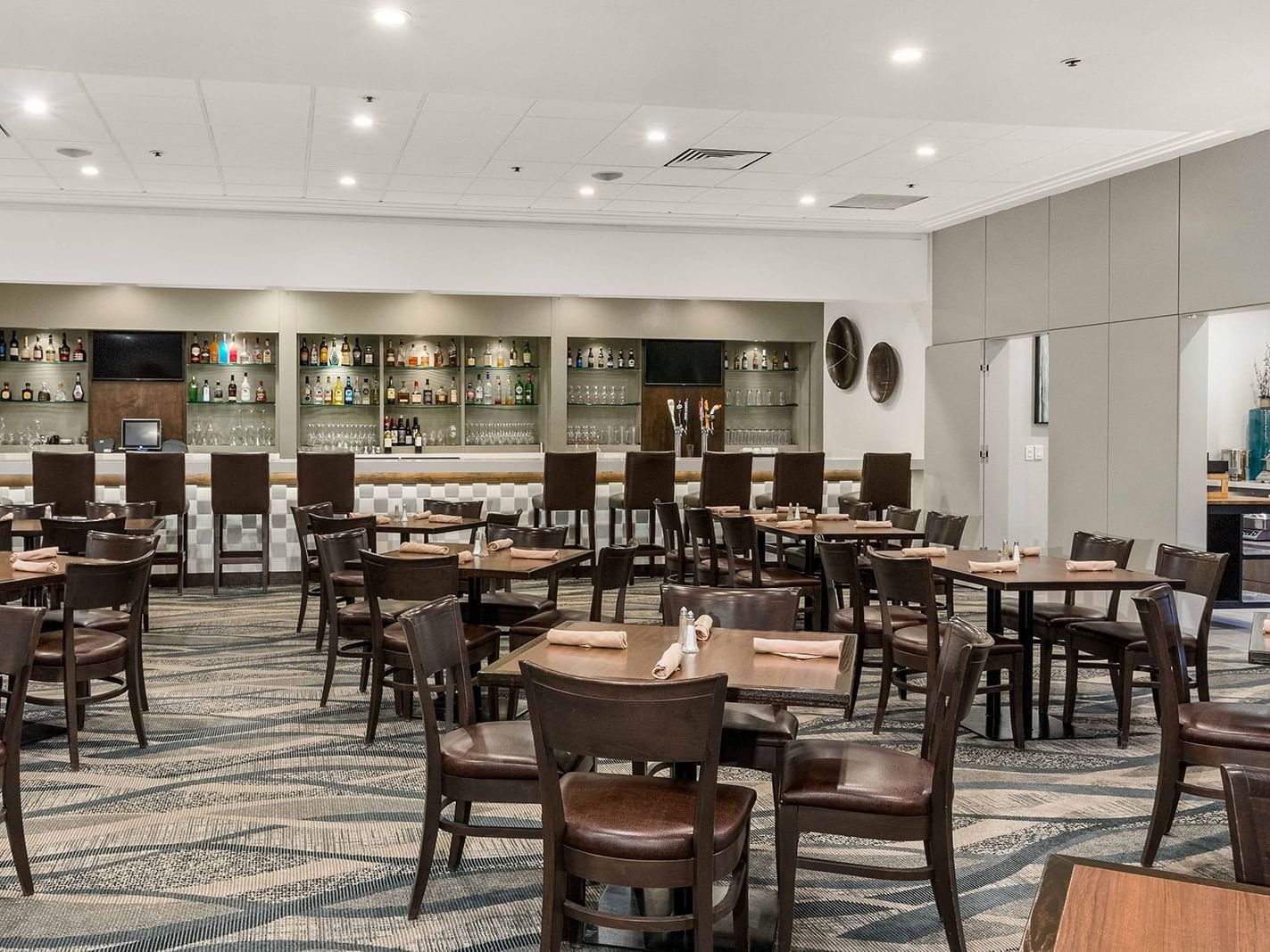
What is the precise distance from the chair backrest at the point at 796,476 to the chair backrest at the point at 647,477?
912 mm

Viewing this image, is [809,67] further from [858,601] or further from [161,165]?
[161,165]

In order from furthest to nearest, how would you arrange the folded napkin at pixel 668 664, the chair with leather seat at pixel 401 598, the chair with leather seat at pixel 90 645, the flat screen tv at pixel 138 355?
the flat screen tv at pixel 138 355 → the chair with leather seat at pixel 401 598 → the chair with leather seat at pixel 90 645 → the folded napkin at pixel 668 664

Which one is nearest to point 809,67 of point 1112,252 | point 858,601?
point 858,601

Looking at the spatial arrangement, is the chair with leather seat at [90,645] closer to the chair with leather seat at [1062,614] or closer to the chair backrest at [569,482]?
the chair with leather seat at [1062,614]

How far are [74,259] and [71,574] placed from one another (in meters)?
6.27

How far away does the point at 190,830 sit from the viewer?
160 inches

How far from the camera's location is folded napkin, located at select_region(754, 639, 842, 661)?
3.41m

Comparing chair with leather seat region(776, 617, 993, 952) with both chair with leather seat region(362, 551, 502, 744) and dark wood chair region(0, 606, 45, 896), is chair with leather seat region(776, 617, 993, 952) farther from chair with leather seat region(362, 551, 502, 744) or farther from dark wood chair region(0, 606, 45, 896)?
dark wood chair region(0, 606, 45, 896)

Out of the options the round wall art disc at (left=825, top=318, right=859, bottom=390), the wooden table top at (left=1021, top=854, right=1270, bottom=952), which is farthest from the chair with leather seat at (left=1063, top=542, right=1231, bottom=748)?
the round wall art disc at (left=825, top=318, right=859, bottom=390)

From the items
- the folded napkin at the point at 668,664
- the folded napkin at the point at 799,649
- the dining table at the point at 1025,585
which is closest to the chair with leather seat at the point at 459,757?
the folded napkin at the point at 668,664

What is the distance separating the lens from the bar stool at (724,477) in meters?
9.59

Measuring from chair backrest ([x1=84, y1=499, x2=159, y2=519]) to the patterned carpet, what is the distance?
2.27 meters

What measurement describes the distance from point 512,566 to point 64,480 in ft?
16.9

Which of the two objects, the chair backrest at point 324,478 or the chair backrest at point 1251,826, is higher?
the chair backrest at point 324,478
